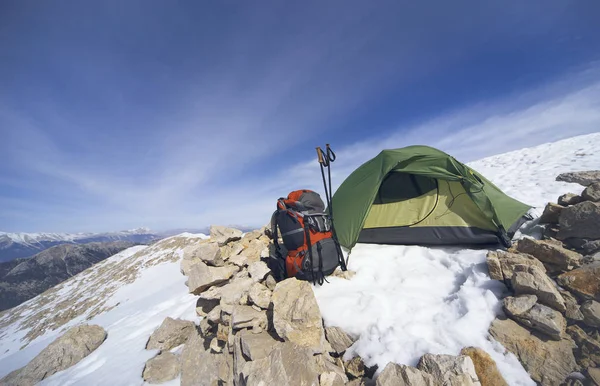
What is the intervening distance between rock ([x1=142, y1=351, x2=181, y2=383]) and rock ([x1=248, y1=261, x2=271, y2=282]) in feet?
8.33

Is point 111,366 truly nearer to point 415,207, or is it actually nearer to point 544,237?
point 415,207

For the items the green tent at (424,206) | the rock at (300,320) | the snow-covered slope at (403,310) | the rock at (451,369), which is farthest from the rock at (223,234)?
the rock at (451,369)

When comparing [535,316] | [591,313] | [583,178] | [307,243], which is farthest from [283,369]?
[583,178]

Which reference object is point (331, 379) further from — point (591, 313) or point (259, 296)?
point (591, 313)

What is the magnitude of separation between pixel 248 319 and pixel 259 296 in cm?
49

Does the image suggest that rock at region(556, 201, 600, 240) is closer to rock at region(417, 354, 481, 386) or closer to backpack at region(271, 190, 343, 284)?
rock at region(417, 354, 481, 386)

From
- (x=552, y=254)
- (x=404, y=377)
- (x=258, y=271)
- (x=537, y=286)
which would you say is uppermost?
(x=258, y=271)

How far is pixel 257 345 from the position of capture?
3.71 metres

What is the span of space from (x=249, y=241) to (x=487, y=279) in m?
6.07

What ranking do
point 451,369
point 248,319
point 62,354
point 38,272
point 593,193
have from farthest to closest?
point 38,272
point 62,354
point 593,193
point 248,319
point 451,369

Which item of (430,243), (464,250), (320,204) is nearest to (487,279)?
(464,250)

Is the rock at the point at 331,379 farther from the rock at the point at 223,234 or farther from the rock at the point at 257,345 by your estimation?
the rock at the point at 223,234

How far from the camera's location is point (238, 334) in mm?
4109

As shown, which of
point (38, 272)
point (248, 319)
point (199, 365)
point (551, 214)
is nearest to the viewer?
point (248, 319)
